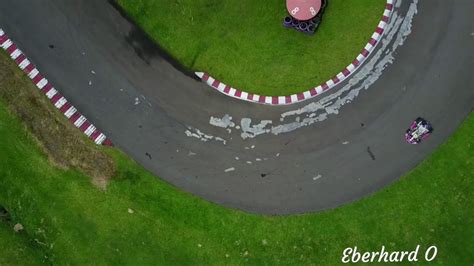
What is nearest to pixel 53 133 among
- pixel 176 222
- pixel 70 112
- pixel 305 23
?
pixel 70 112

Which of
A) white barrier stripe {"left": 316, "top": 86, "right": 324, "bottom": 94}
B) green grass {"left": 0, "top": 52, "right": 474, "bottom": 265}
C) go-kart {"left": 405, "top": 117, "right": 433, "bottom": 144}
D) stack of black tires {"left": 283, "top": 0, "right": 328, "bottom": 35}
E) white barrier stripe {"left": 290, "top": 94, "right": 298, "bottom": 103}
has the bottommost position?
green grass {"left": 0, "top": 52, "right": 474, "bottom": 265}

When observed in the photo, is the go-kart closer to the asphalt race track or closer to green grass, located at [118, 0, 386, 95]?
the asphalt race track

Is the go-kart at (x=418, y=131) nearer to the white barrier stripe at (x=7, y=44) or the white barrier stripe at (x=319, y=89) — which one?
the white barrier stripe at (x=319, y=89)

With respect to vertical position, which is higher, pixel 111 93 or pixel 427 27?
pixel 427 27

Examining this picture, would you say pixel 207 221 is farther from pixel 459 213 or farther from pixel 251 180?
pixel 459 213

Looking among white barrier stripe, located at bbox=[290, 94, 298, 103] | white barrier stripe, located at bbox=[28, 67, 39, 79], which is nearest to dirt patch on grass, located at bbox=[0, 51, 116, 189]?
white barrier stripe, located at bbox=[28, 67, 39, 79]

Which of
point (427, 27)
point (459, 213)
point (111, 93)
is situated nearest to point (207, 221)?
point (111, 93)
